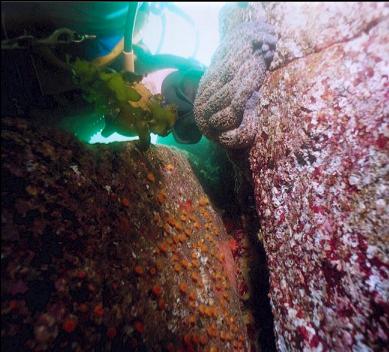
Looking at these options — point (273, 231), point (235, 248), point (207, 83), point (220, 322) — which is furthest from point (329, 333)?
point (207, 83)

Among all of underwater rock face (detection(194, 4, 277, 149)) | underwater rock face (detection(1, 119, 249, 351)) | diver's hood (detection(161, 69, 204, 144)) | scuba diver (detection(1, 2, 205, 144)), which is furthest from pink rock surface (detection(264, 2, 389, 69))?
underwater rock face (detection(1, 119, 249, 351))

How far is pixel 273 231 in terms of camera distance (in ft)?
9.59

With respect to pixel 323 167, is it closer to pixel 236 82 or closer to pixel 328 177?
pixel 328 177

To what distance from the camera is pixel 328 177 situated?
2.39 m

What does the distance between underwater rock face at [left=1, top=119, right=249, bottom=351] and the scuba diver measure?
62cm

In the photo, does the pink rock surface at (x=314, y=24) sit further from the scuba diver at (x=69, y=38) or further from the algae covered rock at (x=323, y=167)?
the scuba diver at (x=69, y=38)

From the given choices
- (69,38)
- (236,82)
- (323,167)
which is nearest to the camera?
(69,38)

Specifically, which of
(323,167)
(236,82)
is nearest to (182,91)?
(236,82)

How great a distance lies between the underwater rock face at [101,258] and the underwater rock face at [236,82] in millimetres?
944

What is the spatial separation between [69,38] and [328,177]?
2.41 m

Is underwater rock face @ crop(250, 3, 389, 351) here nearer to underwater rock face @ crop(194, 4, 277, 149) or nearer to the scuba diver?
underwater rock face @ crop(194, 4, 277, 149)

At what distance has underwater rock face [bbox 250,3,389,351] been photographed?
202 cm

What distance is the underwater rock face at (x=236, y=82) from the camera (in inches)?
117

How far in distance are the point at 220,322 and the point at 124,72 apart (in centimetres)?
284
